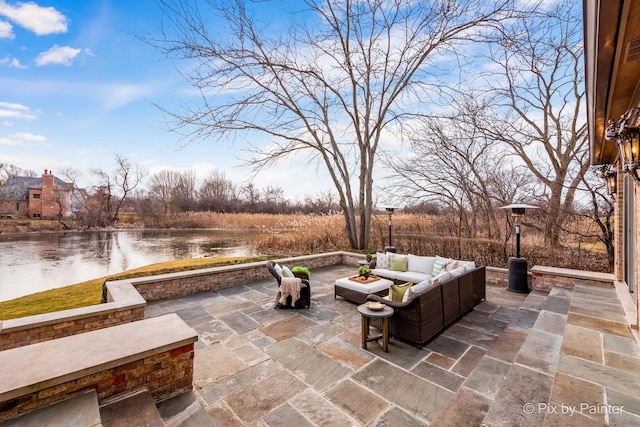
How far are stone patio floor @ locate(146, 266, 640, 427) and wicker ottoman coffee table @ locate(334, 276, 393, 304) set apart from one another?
0.48 meters

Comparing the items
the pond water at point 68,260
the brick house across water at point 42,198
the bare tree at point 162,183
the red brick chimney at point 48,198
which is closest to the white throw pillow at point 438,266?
the pond water at point 68,260

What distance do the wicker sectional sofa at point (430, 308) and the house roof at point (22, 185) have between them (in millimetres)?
34165

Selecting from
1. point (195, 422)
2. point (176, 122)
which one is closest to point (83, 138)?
point (176, 122)

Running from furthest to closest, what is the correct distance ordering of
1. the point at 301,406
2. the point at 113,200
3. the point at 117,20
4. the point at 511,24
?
the point at 113,200 < the point at 511,24 < the point at 117,20 < the point at 301,406

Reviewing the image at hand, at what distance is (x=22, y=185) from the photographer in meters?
28.1

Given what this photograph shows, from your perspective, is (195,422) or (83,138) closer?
(195,422)

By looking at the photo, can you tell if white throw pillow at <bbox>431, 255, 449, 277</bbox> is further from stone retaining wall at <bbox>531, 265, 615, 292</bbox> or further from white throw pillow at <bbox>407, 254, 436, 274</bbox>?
stone retaining wall at <bbox>531, 265, 615, 292</bbox>

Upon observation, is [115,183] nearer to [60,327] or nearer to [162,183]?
[162,183]

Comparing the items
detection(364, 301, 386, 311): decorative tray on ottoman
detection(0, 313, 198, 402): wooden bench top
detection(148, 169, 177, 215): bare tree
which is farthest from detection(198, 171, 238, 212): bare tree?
detection(0, 313, 198, 402): wooden bench top

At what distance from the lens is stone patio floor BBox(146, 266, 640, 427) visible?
1857mm

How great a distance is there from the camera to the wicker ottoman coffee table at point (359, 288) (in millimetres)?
4406

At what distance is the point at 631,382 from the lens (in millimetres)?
1929

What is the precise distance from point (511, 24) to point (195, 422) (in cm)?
921

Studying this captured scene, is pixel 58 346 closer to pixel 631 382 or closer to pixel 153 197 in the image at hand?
pixel 631 382
